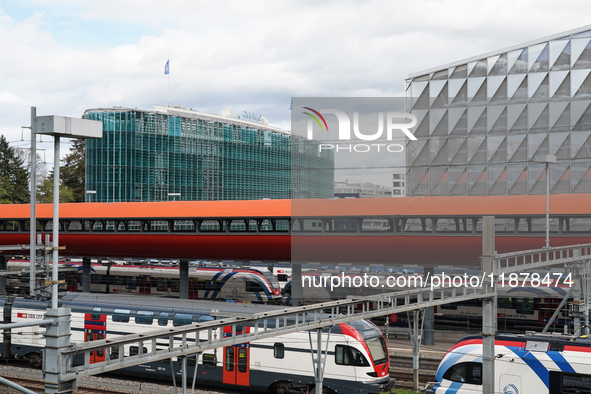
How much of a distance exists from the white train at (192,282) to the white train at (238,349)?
30.5 feet

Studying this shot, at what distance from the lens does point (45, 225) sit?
32.4 m

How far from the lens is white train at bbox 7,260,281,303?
31933 millimetres

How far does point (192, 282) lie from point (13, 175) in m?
57.6

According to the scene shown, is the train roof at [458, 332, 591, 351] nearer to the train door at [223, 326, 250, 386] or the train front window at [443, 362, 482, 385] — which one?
the train front window at [443, 362, 482, 385]

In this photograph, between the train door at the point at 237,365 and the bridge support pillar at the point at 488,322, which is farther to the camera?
the train door at the point at 237,365

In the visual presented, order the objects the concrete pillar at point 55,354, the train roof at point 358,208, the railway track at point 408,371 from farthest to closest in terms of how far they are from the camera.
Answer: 1. the train roof at point 358,208
2. the railway track at point 408,371
3. the concrete pillar at point 55,354

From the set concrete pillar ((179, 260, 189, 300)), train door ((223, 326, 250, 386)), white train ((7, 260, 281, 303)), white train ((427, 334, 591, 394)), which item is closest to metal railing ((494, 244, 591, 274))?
white train ((427, 334, 591, 394))

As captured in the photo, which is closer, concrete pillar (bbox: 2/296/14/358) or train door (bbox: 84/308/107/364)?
train door (bbox: 84/308/107/364)

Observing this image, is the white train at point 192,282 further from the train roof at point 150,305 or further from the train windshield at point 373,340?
the train windshield at point 373,340

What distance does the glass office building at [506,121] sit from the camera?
36.1m

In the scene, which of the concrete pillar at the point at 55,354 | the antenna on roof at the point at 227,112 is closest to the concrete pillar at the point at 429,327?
the concrete pillar at the point at 55,354

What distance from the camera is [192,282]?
115 feet

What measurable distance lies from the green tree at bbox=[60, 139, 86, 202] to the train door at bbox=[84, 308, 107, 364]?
6931 centimetres

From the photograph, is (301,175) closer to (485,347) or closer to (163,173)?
(485,347)
